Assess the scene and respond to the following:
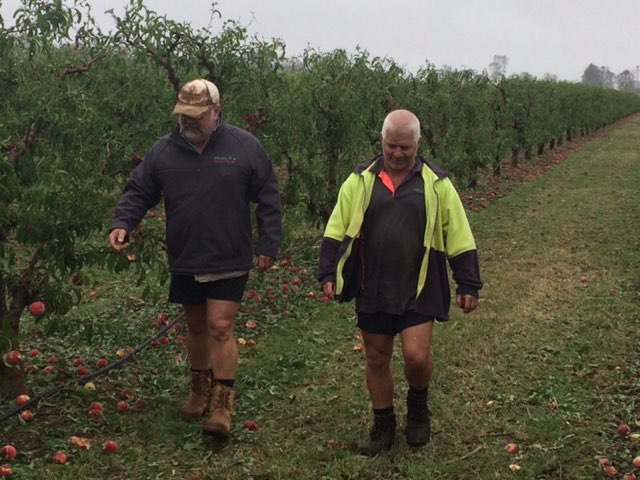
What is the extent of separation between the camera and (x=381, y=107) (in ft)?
37.5

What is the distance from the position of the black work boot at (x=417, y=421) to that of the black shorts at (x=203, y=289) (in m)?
1.17

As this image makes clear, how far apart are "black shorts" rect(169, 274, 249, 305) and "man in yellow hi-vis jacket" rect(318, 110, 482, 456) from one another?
56 cm

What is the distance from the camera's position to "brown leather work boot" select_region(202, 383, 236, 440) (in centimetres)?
386

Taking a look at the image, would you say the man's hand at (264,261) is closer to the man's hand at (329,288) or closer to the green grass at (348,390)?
the man's hand at (329,288)

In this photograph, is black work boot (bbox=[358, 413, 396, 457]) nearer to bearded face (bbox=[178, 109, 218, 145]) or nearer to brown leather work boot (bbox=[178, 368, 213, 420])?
brown leather work boot (bbox=[178, 368, 213, 420])

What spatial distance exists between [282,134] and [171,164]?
12.0 feet

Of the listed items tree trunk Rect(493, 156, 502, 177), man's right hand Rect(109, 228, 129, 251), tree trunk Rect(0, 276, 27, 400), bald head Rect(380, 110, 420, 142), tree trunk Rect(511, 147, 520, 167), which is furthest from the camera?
tree trunk Rect(511, 147, 520, 167)

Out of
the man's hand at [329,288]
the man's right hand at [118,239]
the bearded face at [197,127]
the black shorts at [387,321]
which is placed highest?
the bearded face at [197,127]

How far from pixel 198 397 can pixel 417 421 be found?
1410 millimetres

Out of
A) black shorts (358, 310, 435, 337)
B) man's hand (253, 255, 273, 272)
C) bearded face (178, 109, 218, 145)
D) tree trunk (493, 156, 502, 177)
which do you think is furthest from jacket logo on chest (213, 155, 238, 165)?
tree trunk (493, 156, 502, 177)

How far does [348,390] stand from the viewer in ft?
15.7

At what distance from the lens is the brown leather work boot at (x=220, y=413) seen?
12.6ft

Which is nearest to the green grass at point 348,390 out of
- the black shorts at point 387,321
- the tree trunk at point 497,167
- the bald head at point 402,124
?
the black shorts at point 387,321

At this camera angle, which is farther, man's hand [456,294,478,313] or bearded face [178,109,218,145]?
bearded face [178,109,218,145]
